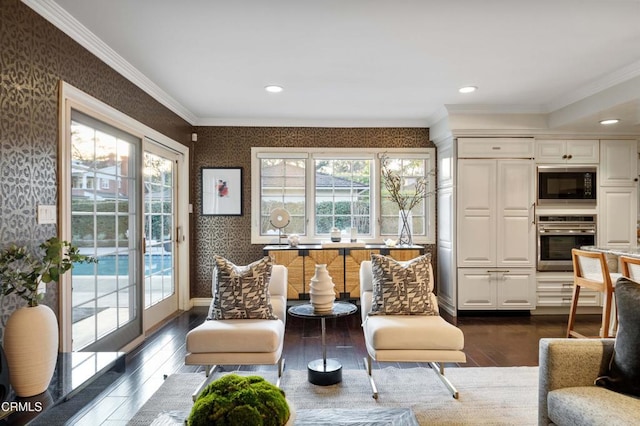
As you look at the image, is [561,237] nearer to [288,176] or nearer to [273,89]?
[288,176]

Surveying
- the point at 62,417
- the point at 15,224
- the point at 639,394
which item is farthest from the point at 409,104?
the point at 62,417

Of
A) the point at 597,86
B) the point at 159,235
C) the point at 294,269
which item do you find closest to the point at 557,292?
the point at 597,86

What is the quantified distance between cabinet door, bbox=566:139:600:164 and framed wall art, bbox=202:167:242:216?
13.5 ft

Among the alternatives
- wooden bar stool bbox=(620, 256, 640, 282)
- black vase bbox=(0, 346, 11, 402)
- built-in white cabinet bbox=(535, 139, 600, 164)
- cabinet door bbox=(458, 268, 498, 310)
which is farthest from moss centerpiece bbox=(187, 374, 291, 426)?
built-in white cabinet bbox=(535, 139, 600, 164)

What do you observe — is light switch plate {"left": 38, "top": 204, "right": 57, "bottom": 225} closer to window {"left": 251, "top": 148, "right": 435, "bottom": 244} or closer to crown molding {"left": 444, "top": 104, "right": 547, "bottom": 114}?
window {"left": 251, "top": 148, "right": 435, "bottom": 244}

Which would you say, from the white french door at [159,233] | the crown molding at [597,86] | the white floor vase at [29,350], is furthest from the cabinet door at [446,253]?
the white floor vase at [29,350]

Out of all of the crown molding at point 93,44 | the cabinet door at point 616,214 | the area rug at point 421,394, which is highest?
the crown molding at point 93,44

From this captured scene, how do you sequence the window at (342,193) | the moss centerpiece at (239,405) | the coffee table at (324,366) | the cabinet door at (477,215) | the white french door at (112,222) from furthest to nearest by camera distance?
1. the window at (342,193)
2. the cabinet door at (477,215)
3. the coffee table at (324,366)
4. the white french door at (112,222)
5. the moss centerpiece at (239,405)

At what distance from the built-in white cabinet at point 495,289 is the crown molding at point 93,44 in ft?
12.8

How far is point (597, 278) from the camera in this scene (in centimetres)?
330

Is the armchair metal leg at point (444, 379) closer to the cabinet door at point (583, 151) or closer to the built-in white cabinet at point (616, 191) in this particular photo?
Answer: the built-in white cabinet at point (616, 191)

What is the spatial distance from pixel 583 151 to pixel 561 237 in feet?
3.51

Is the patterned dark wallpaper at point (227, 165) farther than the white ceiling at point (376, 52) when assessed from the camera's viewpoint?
Yes

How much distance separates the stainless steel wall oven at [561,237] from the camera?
14.9 ft
